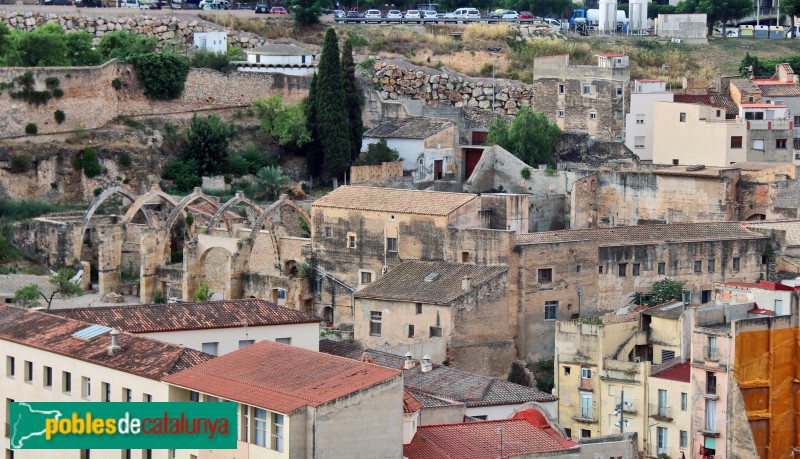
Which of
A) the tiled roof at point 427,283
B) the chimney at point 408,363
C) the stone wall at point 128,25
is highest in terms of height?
the stone wall at point 128,25

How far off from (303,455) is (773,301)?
2202cm

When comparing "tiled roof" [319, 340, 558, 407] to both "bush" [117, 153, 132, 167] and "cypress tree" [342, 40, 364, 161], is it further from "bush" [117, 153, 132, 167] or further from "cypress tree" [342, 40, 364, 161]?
"cypress tree" [342, 40, 364, 161]

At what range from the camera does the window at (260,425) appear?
47.6 m

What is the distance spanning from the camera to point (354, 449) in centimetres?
4831

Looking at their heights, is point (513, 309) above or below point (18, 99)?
below

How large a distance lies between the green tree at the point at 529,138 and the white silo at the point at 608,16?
20.0 m

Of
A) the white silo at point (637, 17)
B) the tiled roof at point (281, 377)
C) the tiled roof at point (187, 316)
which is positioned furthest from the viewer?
the white silo at point (637, 17)

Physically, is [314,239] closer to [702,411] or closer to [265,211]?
[265,211]

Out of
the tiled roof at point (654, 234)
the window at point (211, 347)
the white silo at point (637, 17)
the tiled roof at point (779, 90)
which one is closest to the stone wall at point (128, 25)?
the white silo at point (637, 17)

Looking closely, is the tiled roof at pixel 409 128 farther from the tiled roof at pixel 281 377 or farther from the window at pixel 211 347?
the tiled roof at pixel 281 377

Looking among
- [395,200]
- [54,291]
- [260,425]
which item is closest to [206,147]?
[395,200]

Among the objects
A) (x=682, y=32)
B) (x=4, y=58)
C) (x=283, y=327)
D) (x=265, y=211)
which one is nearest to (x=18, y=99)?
(x=4, y=58)

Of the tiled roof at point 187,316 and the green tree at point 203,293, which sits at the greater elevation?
the tiled roof at point 187,316

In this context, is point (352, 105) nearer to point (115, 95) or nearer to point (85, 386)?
point (115, 95)
